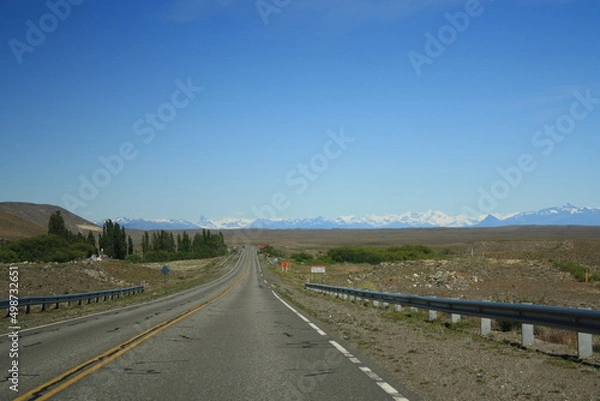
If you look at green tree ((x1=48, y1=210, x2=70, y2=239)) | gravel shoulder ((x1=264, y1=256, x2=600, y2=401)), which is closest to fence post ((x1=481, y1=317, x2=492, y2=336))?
gravel shoulder ((x1=264, y1=256, x2=600, y2=401))

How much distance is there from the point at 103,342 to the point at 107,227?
141 m

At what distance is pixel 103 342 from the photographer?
14.7 m

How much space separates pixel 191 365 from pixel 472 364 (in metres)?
5.15

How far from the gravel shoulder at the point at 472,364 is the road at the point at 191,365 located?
0.73 m

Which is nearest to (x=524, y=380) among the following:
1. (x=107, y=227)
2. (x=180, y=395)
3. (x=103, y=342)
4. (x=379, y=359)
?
(x=379, y=359)

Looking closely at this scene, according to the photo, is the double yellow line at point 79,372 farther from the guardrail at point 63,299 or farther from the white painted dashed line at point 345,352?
the guardrail at point 63,299

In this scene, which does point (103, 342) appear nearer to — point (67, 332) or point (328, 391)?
point (67, 332)

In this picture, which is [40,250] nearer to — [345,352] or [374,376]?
[345,352]

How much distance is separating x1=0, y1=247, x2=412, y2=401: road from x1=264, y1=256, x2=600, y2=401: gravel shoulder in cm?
73

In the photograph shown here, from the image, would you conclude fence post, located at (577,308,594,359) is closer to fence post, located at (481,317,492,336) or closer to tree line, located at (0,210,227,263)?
fence post, located at (481,317,492,336)

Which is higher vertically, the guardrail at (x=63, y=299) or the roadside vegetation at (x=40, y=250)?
the roadside vegetation at (x=40, y=250)

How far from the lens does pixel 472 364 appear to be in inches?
443

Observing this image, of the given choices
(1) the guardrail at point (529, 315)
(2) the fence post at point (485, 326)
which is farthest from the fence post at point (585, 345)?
(2) the fence post at point (485, 326)

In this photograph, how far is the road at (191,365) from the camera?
8672 mm
